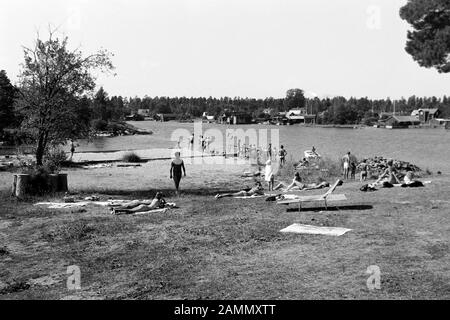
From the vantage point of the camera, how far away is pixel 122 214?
1471 cm

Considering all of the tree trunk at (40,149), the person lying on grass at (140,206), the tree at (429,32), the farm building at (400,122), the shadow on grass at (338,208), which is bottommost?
the farm building at (400,122)

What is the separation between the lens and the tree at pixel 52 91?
821 inches

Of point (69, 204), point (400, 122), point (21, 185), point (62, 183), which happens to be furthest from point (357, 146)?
point (400, 122)

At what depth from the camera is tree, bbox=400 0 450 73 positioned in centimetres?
2408

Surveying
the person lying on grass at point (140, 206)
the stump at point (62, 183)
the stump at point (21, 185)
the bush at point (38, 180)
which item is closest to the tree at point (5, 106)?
the stump at point (62, 183)

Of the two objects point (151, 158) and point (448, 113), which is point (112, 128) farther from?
point (448, 113)

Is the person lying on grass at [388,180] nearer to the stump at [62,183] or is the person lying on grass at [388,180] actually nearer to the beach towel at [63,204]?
the beach towel at [63,204]

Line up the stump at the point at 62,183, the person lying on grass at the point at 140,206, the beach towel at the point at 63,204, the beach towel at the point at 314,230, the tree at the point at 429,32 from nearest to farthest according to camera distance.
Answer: the beach towel at the point at 314,230, the person lying on grass at the point at 140,206, the beach towel at the point at 63,204, the stump at the point at 62,183, the tree at the point at 429,32

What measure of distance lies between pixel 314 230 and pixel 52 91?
14.4m

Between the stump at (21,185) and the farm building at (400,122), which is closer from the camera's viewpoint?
the stump at (21,185)

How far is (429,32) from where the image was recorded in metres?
25.3

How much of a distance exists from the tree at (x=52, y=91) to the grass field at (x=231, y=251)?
18.7 feet

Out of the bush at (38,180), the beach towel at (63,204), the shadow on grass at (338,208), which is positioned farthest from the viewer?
the bush at (38,180)
